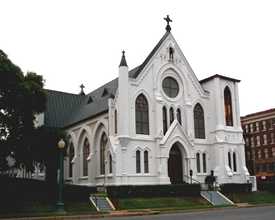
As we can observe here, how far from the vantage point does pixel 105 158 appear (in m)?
44.3

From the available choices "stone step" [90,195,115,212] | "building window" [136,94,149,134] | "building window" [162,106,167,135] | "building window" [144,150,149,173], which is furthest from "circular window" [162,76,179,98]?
"stone step" [90,195,115,212]

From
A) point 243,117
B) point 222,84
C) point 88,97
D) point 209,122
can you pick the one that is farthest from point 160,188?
point 243,117

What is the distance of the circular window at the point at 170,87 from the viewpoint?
149 feet

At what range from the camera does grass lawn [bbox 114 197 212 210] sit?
33406 mm

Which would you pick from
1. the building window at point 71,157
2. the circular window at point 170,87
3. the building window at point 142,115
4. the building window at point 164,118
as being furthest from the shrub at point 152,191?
the building window at point 71,157

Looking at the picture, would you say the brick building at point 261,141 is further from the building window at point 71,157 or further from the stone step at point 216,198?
the stone step at point 216,198

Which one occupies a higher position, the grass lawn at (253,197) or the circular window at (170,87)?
the circular window at (170,87)

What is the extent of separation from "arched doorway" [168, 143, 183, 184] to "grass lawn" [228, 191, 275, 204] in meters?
5.77

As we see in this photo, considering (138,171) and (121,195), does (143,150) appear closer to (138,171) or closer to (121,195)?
(138,171)

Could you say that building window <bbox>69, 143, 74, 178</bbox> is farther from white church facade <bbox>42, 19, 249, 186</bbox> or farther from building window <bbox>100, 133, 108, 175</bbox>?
building window <bbox>100, 133, 108, 175</bbox>

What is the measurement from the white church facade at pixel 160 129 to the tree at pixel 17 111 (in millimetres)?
9789

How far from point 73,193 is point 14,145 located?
5.89m

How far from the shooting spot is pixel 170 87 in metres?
46.0

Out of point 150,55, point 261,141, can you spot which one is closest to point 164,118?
point 150,55
